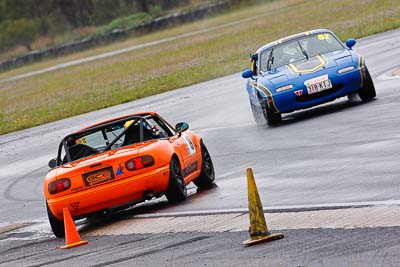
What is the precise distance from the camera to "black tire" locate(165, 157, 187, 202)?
38.2 feet

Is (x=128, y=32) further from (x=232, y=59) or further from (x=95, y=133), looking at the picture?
(x=95, y=133)

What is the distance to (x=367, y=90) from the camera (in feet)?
59.2

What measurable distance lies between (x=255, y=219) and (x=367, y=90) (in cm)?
1015

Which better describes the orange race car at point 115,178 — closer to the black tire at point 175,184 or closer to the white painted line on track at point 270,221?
the black tire at point 175,184

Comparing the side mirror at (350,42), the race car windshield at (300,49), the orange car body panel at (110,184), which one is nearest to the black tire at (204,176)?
the orange car body panel at (110,184)

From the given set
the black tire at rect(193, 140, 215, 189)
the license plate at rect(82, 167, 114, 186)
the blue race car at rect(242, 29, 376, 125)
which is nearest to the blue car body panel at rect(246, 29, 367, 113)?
the blue race car at rect(242, 29, 376, 125)

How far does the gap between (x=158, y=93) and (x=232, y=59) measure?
7.43 m

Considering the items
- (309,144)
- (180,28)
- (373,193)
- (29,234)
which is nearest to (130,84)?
(309,144)

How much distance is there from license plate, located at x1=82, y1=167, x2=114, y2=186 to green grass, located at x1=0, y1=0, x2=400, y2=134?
21797 mm

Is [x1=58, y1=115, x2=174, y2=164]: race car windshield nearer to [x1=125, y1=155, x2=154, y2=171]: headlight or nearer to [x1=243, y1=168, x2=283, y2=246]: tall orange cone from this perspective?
[x1=125, y1=155, x2=154, y2=171]: headlight

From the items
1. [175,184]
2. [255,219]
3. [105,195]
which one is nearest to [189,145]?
[175,184]

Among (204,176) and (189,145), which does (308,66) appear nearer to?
(204,176)

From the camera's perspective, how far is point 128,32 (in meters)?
84.1

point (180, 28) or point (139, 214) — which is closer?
point (139, 214)
